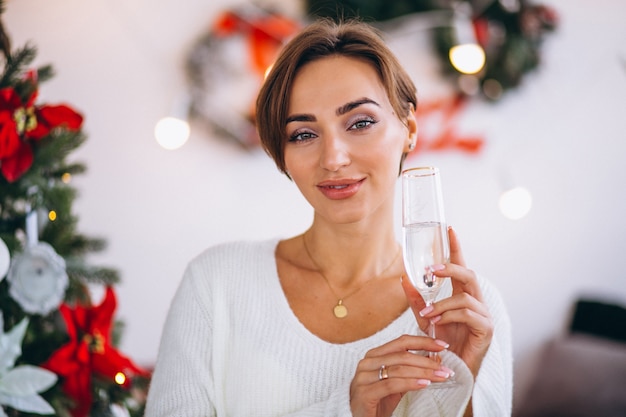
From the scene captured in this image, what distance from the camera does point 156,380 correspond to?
163 cm

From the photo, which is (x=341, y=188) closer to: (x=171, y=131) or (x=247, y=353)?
(x=247, y=353)

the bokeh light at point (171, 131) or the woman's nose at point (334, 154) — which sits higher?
the bokeh light at point (171, 131)

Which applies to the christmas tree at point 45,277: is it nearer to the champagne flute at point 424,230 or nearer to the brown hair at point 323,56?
the brown hair at point 323,56

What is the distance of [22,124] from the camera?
1744 millimetres

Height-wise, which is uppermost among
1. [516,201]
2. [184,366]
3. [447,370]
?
[516,201]

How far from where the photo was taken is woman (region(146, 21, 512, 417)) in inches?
62.3

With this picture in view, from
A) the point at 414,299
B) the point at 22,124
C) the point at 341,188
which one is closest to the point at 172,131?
the point at 22,124

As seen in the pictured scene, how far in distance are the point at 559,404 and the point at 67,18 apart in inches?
110

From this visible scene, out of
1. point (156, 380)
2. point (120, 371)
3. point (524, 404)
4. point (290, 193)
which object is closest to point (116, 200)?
point (290, 193)

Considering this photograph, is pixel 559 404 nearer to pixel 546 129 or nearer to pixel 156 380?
pixel 546 129

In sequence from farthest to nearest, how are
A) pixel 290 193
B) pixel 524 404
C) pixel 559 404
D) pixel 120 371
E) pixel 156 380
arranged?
pixel 290 193
pixel 524 404
pixel 559 404
pixel 120 371
pixel 156 380

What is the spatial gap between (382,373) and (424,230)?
0.29 meters

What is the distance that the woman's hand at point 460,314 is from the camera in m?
1.30

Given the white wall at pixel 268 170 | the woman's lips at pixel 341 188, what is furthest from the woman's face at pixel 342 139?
the white wall at pixel 268 170
